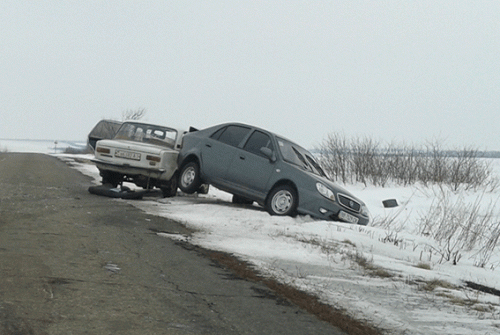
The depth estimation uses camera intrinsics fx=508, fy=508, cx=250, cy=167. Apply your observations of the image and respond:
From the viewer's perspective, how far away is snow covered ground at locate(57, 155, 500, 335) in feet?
14.2

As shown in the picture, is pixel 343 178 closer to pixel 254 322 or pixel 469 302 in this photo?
pixel 469 302

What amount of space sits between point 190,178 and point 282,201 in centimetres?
268

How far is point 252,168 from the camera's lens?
1072 centimetres

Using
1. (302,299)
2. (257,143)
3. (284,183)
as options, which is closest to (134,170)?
(257,143)

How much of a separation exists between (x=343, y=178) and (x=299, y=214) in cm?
1450

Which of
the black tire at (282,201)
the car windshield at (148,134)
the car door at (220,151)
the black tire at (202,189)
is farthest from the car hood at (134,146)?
the black tire at (282,201)

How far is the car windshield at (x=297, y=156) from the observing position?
10680 mm

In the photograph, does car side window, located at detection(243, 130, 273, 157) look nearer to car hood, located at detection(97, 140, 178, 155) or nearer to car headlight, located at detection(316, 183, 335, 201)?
car headlight, located at detection(316, 183, 335, 201)

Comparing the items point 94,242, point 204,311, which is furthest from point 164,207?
point 204,311

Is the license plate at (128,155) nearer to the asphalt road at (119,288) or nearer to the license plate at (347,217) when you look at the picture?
the asphalt road at (119,288)

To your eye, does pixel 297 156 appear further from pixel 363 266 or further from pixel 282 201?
pixel 363 266

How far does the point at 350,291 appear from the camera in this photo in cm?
493

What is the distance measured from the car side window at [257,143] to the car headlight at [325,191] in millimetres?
1520

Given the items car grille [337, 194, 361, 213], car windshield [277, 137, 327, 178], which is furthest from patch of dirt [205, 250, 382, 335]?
car windshield [277, 137, 327, 178]
